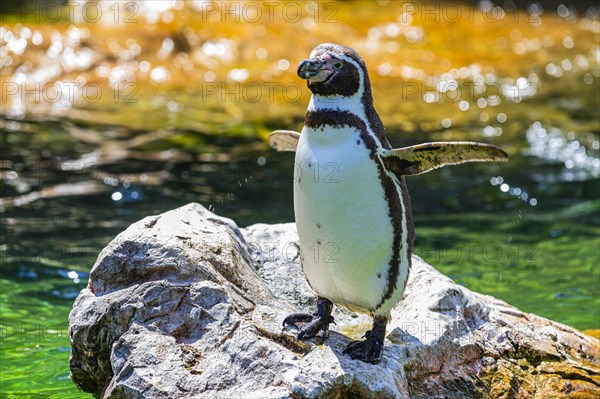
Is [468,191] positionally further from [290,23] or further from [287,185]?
[290,23]

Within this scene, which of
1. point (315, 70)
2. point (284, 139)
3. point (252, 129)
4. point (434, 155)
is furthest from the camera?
point (252, 129)

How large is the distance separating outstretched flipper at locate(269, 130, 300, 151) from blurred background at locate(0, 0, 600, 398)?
2014mm

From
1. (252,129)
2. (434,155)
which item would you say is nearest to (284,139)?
(434,155)

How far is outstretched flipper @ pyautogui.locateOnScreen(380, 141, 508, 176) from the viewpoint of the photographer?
429cm

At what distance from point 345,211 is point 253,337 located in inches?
29.5

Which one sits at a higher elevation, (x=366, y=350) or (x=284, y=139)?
(x=284, y=139)

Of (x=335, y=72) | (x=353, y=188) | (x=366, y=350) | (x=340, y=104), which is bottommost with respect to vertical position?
(x=366, y=350)

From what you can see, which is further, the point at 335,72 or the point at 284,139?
the point at 284,139

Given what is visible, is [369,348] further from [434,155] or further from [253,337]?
[434,155]

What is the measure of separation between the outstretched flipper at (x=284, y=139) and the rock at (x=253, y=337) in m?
0.56

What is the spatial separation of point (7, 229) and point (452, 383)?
5.74 m

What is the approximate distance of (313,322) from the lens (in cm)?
451

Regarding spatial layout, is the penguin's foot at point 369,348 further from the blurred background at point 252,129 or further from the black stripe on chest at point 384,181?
the blurred background at point 252,129

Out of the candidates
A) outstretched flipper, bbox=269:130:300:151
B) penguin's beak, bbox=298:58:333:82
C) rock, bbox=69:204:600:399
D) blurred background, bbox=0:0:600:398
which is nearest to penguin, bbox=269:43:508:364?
penguin's beak, bbox=298:58:333:82
